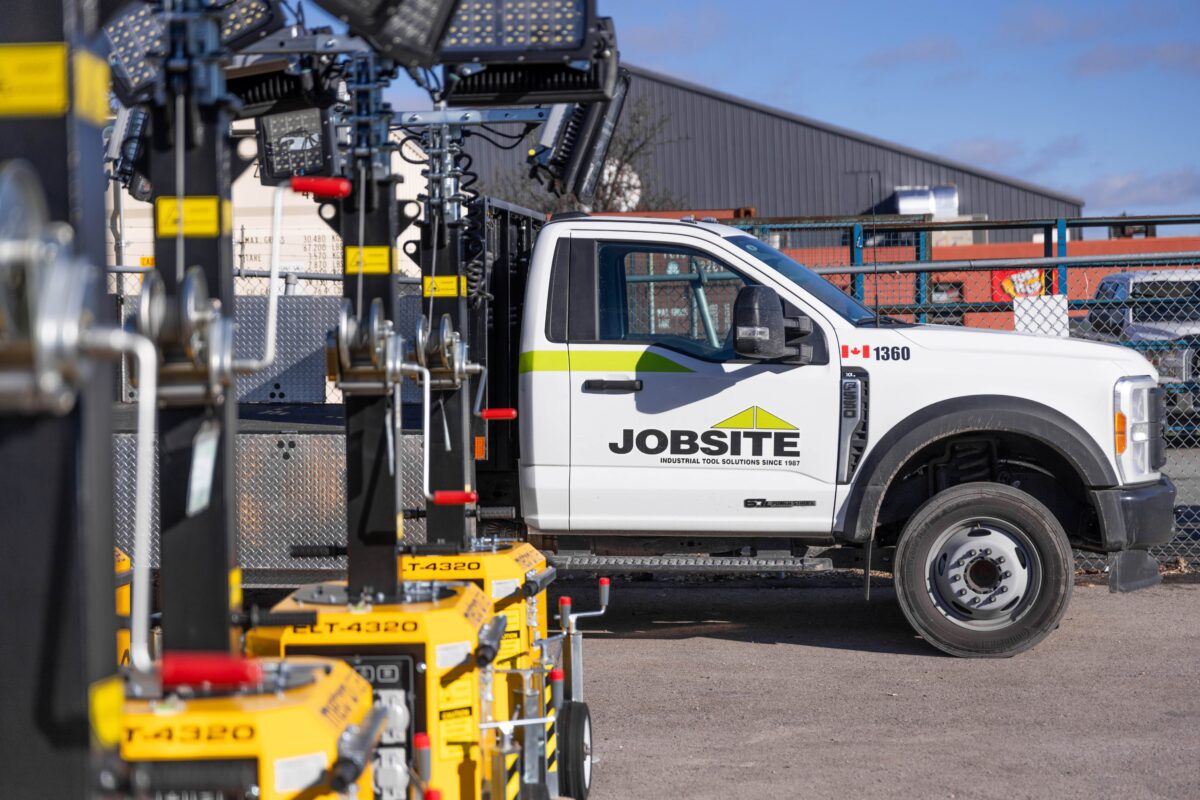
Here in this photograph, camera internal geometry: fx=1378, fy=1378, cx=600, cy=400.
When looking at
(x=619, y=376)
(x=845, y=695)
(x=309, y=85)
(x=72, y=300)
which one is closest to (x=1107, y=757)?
(x=845, y=695)

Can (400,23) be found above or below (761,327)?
above

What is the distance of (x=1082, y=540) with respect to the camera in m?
8.33

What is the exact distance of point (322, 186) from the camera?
4.05 meters

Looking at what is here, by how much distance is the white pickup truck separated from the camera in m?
7.81

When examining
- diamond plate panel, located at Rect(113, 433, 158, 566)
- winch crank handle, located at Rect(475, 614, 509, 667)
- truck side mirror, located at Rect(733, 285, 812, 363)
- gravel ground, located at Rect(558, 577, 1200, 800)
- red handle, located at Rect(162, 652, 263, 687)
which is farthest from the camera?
diamond plate panel, located at Rect(113, 433, 158, 566)

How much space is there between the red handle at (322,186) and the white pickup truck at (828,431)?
3.94 metres

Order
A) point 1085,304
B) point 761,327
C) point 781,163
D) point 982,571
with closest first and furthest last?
point 761,327, point 982,571, point 1085,304, point 781,163

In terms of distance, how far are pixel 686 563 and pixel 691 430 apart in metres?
0.81

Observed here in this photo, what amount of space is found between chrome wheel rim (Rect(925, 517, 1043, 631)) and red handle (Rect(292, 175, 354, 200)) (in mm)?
4769

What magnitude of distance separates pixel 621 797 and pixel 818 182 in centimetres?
3880

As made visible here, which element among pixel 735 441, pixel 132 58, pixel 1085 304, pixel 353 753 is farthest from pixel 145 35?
pixel 1085 304

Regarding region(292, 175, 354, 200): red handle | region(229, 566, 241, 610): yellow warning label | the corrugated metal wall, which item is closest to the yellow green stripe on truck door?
region(292, 175, 354, 200): red handle

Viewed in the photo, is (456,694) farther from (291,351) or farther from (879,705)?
(291,351)

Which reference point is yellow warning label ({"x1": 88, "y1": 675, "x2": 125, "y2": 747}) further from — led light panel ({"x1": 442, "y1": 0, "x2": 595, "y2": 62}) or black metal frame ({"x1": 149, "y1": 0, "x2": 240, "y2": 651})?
led light panel ({"x1": 442, "y1": 0, "x2": 595, "y2": 62})
